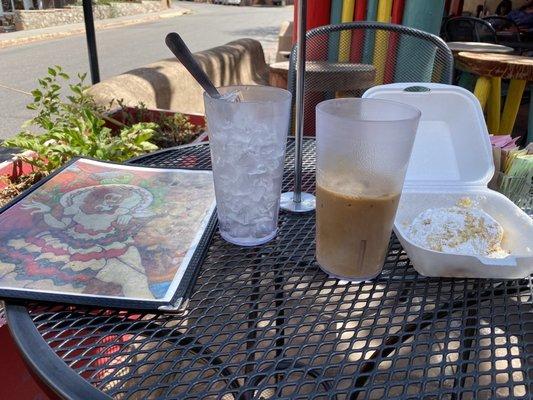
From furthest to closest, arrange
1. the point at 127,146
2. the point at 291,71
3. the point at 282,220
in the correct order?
1. the point at 127,146
2. the point at 291,71
3. the point at 282,220

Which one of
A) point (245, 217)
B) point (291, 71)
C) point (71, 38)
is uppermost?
point (291, 71)

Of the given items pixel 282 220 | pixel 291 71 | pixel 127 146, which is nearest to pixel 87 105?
pixel 127 146

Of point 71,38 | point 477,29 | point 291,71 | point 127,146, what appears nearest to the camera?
point 291,71

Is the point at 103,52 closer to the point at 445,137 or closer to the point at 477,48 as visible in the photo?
the point at 477,48

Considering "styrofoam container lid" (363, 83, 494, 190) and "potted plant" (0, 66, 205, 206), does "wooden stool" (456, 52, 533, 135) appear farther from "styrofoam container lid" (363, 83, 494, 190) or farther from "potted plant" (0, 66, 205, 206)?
"styrofoam container lid" (363, 83, 494, 190)

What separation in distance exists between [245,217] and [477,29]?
14.8ft

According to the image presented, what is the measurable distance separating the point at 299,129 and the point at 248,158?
0.19 meters

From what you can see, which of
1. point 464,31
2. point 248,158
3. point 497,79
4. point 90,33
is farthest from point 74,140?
point 464,31

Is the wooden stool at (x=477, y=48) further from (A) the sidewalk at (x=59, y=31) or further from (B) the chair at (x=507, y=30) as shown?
(A) the sidewalk at (x=59, y=31)

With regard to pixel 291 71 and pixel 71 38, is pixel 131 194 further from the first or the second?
pixel 71 38

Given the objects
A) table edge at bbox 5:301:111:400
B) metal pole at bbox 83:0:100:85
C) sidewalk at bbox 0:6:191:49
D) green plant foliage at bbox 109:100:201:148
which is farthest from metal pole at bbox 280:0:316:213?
sidewalk at bbox 0:6:191:49

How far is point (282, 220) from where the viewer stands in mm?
754

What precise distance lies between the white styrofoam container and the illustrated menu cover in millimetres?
322

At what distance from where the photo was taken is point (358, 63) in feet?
7.46
